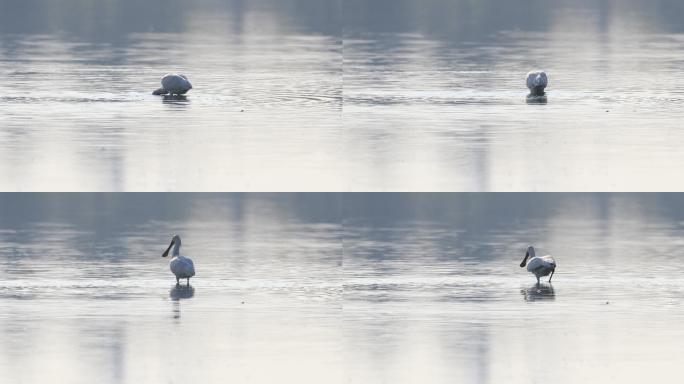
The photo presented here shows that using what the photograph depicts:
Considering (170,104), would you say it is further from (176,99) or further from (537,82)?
(537,82)

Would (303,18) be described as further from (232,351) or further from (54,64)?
(232,351)

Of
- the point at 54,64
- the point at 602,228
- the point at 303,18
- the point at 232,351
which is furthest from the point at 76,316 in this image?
the point at 303,18

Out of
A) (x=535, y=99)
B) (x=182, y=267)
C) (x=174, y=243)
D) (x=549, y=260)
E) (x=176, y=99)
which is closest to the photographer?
(x=182, y=267)

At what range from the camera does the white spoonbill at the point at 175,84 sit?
2603 centimetres

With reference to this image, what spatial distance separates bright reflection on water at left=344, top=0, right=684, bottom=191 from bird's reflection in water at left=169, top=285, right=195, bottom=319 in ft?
6.50

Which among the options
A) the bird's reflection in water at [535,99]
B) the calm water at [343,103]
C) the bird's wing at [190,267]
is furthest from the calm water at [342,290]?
the bird's reflection in water at [535,99]

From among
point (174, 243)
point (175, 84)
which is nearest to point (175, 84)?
point (175, 84)

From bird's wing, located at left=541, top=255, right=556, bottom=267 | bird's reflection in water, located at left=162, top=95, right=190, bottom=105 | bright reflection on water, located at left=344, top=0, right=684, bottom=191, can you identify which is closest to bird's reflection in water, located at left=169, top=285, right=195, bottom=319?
bright reflection on water, located at left=344, top=0, right=684, bottom=191

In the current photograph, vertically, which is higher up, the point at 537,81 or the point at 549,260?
the point at 537,81

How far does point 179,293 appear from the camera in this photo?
20.6 m

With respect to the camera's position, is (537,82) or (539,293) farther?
(537,82)

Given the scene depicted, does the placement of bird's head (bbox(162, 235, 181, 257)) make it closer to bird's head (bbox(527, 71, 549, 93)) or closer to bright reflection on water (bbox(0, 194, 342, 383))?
bright reflection on water (bbox(0, 194, 342, 383))

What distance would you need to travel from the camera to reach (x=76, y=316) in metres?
19.1

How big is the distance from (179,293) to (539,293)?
11.7 ft
